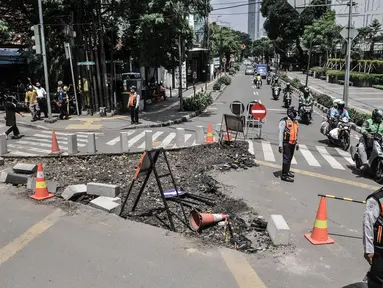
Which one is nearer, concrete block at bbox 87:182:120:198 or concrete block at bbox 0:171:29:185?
concrete block at bbox 87:182:120:198

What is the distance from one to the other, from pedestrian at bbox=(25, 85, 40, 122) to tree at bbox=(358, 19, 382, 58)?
40.3 metres

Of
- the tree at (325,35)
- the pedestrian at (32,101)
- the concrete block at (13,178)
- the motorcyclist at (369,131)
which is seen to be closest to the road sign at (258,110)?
the motorcyclist at (369,131)

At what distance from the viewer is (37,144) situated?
560 inches

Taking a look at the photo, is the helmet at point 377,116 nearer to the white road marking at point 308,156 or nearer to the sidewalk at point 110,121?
the white road marking at point 308,156

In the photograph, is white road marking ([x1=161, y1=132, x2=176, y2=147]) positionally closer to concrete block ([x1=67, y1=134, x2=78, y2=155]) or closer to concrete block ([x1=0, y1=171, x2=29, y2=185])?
concrete block ([x1=67, y1=134, x2=78, y2=155])

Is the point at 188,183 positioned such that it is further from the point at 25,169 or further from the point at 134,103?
the point at 134,103

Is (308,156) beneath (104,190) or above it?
beneath

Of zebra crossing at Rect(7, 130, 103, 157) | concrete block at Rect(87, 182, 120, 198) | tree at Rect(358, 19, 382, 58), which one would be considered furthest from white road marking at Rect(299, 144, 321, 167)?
tree at Rect(358, 19, 382, 58)

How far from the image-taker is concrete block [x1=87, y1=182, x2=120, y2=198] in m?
7.70

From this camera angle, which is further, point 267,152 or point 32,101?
point 32,101

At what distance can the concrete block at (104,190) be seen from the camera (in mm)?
7703

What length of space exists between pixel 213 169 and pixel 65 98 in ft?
39.8

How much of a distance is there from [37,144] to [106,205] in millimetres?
8125

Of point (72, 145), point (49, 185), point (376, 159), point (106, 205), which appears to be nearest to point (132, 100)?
point (72, 145)
